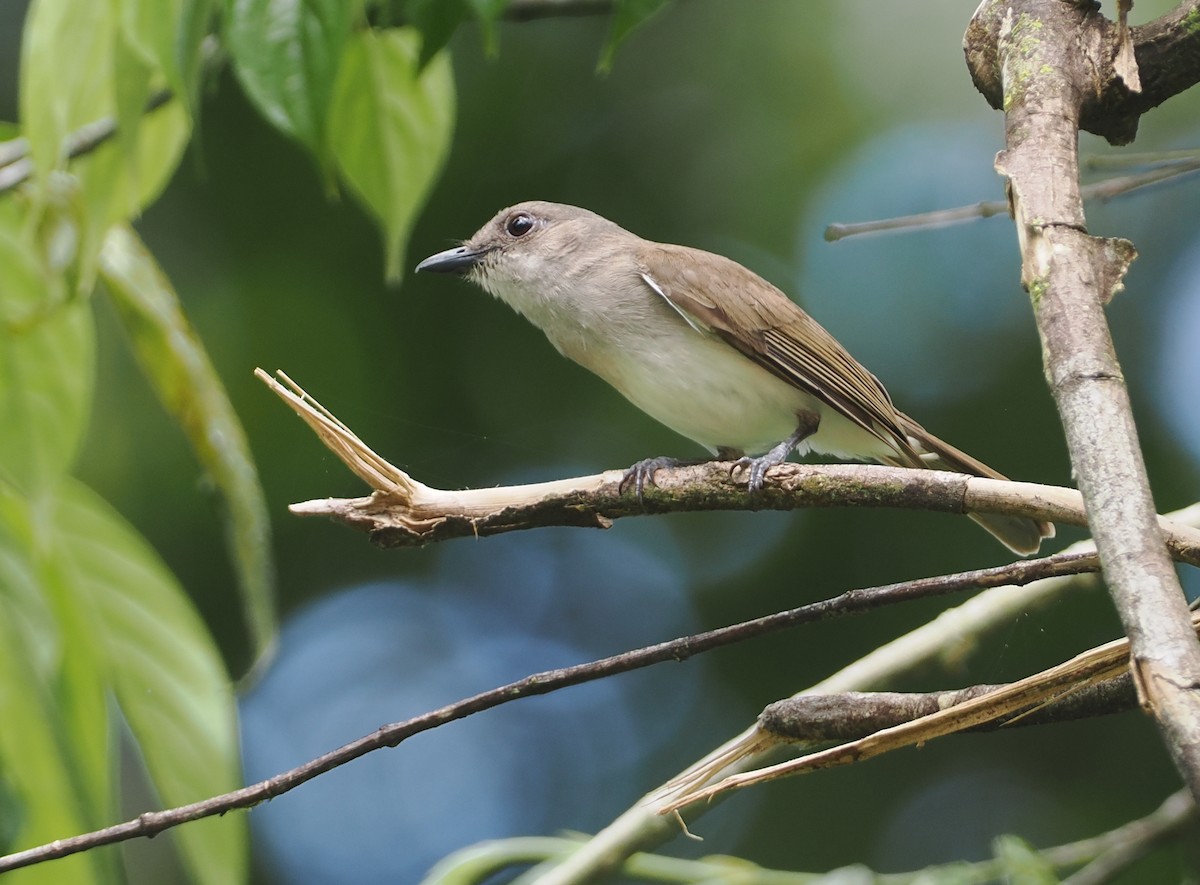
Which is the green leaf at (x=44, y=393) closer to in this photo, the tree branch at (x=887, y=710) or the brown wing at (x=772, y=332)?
the tree branch at (x=887, y=710)

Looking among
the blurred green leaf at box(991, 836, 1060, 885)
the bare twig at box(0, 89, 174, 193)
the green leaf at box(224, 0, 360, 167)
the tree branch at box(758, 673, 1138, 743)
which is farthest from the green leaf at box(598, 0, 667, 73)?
the blurred green leaf at box(991, 836, 1060, 885)

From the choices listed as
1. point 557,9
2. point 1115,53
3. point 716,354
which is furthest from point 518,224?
point 1115,53

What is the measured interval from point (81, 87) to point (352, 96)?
486 mm

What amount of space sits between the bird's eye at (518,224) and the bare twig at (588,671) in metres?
2.18

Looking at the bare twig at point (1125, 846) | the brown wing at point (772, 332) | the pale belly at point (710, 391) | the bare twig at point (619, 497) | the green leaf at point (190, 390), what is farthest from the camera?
the pale belly at point (710, 391)

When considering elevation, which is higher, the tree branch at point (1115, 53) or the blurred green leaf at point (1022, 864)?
the tree branch at point (1115, 53)

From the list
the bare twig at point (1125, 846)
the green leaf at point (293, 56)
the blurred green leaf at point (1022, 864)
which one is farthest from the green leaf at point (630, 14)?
the bare twig at point (1125, 846)

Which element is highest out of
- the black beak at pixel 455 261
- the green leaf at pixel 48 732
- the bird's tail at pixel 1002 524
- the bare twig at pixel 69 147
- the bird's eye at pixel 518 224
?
the bare twig at pixel 69 147

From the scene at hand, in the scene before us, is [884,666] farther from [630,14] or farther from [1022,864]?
[630,14]

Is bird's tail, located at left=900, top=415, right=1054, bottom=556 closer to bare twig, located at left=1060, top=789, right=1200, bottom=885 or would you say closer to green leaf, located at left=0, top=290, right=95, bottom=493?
bare twig, located at left=1060, top=789, right=1200, bottom=885

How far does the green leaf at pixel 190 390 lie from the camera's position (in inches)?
85.4

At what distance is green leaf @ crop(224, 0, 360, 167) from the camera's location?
1837 millimetres

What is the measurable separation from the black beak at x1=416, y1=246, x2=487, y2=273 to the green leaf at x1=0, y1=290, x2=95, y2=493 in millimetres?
1215

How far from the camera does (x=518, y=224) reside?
3447mm
